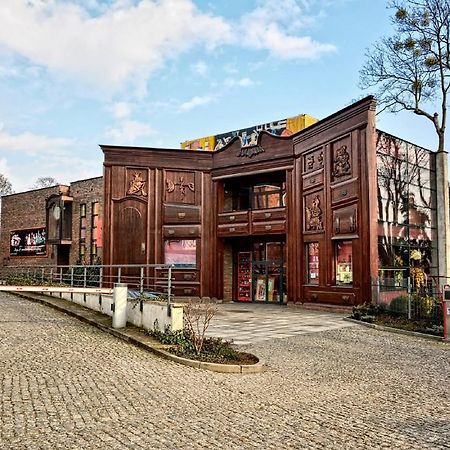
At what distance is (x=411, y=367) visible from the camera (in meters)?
8.92

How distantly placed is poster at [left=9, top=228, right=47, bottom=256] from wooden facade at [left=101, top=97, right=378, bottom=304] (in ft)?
43.3

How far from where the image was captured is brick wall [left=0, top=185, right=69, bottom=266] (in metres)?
34.3

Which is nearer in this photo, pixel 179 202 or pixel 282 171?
pixel 282 171

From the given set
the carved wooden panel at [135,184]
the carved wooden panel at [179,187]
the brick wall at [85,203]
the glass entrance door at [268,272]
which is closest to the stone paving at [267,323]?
the glass entrance door at [268,272]

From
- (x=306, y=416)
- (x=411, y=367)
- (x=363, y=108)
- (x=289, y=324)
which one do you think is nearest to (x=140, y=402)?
(x=306, y=416)

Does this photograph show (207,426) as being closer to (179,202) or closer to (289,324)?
(289,324)

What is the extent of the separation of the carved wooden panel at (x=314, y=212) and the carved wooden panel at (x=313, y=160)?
1.07 m

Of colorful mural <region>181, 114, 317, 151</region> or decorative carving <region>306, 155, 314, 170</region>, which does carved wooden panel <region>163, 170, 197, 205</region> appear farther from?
decorative carving <region>306, 155, 314, 170</region>

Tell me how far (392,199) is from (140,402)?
1518 centimetres

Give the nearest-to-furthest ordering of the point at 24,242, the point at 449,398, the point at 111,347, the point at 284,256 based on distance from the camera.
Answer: the point at 449,398
the point at 111,347
the point at 284,256
the point at 24,242

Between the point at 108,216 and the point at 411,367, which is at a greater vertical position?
the point at 108,216

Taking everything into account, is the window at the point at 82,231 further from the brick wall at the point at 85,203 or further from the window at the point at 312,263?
the window at the point at 312,263

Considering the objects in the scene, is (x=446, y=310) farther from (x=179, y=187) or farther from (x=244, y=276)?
(x=179, y=187)

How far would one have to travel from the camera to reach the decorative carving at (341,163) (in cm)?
1848
